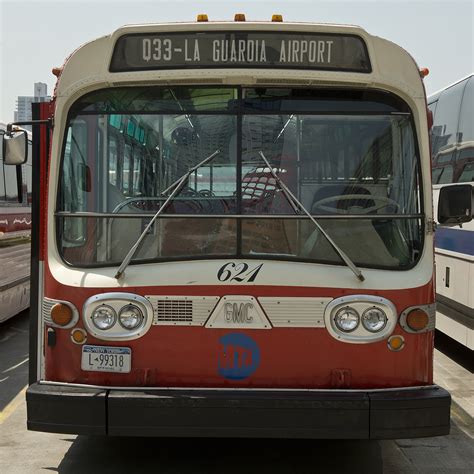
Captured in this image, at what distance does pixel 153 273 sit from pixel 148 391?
0.71 m

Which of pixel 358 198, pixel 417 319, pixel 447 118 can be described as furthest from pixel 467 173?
pixel 417 319

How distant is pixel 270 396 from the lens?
4961 millimetres

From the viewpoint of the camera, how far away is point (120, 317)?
16.9 ft

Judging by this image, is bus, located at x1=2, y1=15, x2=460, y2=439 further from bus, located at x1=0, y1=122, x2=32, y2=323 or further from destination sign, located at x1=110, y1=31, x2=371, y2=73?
bus, located at x1=0, y1=122, x2=32, y2=323

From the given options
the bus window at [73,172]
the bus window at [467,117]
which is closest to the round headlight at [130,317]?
the bus window at [73,172]

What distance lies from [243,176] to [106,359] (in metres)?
1.41

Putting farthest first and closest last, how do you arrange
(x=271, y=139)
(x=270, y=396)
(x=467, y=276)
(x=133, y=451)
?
(x=467, y=276) → (x=133, y=451) → (x=271, y=139) → (x=270, y=396)

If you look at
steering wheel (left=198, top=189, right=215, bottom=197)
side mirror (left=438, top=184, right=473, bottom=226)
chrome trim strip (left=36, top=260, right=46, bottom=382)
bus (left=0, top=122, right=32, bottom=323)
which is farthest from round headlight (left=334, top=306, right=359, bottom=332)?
bus (left=0, top=122, right=32, bottom=323)

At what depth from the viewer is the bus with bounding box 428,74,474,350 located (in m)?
9.09

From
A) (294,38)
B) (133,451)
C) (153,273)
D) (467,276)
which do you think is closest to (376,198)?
(294,38)

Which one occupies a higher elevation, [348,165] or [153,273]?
[348,165]

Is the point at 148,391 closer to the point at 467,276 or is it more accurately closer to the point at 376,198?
the point at 376,198

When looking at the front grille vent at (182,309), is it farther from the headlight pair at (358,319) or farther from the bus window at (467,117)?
the bus window at (467,117)

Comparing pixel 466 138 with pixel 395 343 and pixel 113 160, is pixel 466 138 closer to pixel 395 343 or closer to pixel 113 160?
pixel 395 343
